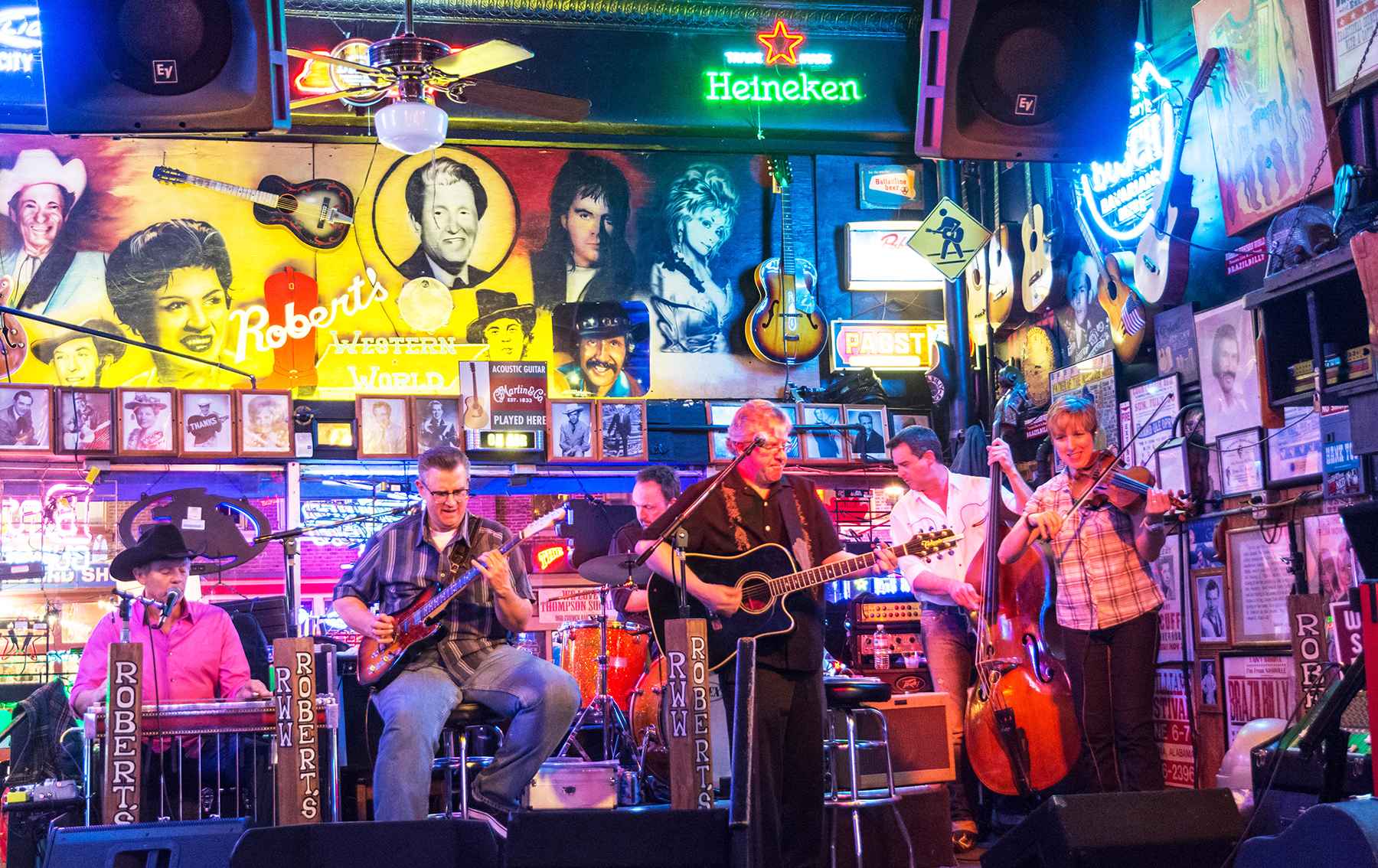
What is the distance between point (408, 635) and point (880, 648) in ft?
11.2

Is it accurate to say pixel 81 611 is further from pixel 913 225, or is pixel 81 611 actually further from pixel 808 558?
pixel 913 225

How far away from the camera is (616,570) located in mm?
7328

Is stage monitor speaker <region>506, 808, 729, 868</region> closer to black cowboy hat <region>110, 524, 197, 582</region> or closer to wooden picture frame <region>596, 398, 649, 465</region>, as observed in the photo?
black cowboy hat <region>110, 524, 197, 582</region>

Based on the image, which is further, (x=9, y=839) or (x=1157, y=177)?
(x=1157, y=177)

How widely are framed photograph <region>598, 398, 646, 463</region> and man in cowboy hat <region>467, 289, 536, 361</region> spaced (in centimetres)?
142

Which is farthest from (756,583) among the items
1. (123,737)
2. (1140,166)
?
(1140,166)

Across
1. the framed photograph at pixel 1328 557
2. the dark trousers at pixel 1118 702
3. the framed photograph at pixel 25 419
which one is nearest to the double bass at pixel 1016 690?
the dark trousers at pixel 1118 702

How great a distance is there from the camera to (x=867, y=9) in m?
10.8

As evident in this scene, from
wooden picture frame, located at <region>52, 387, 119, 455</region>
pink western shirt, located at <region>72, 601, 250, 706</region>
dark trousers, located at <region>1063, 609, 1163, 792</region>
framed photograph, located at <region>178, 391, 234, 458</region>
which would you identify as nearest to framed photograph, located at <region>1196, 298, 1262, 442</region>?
dark trousers, located at <region>1063, 609, 1163, 792</region>

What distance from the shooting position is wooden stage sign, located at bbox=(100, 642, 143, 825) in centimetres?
448

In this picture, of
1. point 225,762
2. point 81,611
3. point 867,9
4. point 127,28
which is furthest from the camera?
point 867,9

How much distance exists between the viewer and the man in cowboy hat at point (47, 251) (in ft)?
32.7

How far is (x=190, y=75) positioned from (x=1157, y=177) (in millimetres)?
5291

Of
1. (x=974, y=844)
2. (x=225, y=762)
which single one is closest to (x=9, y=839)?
(x=225, y=762)
